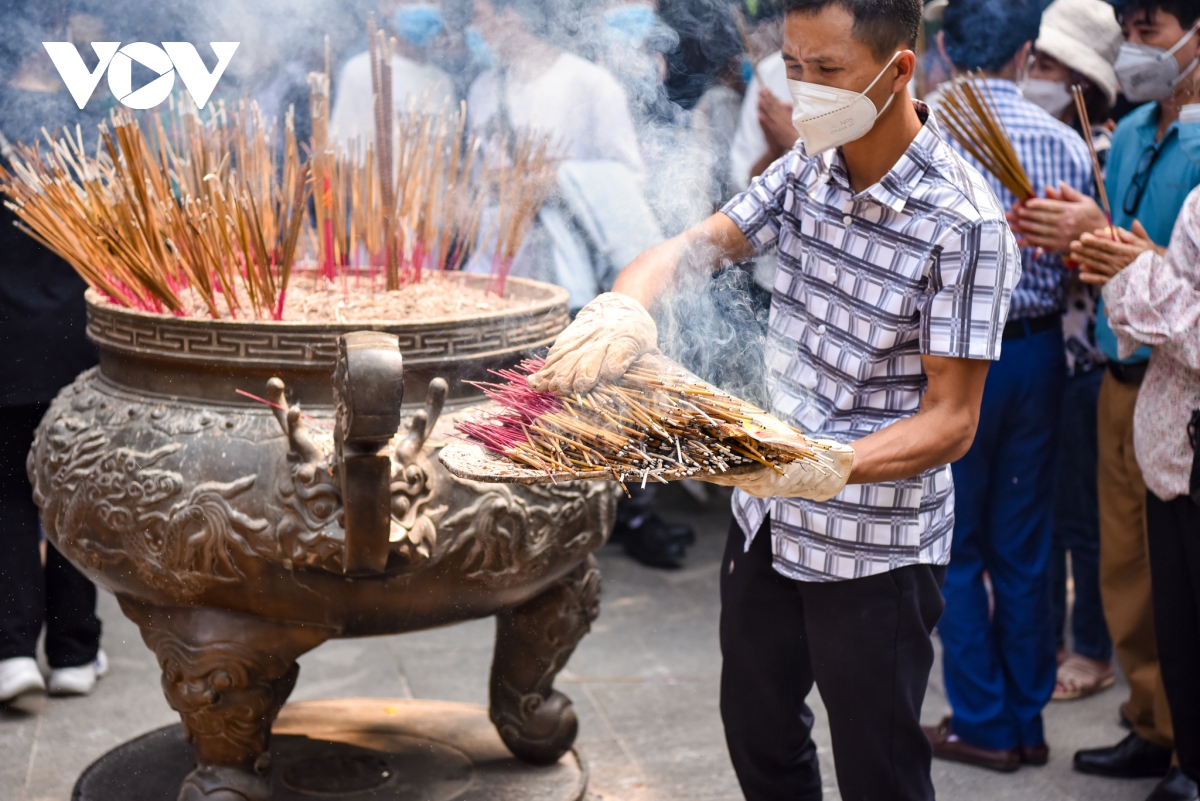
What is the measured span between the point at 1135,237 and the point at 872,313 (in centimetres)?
115

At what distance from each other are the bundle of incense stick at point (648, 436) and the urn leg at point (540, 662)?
933 mm

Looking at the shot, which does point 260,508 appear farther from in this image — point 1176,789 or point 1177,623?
point 1176,789

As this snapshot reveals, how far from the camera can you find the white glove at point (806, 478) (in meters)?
1.69

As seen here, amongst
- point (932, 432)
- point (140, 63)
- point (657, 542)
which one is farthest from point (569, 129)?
point (932, 432)

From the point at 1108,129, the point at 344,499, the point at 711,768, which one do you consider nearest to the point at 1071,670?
the point at 711,768

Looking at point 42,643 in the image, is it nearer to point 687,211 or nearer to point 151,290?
point 151,290

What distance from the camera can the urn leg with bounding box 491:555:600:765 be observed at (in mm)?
2672

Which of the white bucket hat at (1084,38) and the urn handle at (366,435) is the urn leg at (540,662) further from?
the white bucket hat at (1084,38)

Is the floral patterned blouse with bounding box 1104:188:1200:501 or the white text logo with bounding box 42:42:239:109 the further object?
the white text logo with bounding box 42:42:239:109

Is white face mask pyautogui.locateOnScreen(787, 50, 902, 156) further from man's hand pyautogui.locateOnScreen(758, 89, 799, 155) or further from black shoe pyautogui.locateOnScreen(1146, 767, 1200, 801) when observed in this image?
black shoe pyautogui.locateOnScreen(1146, 767, 1200, 801)

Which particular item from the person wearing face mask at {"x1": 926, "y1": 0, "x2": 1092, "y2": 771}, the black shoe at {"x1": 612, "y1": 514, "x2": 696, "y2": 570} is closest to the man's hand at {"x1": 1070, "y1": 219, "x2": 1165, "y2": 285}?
the person wearing face mask at {"x1": 926, "y1": 0, "x2": 1092, "y2": 771}


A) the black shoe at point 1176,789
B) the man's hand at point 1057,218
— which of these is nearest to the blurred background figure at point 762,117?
the man's hand at point 1057,218

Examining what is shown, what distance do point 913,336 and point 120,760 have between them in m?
2.01

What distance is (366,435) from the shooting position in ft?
6.33
